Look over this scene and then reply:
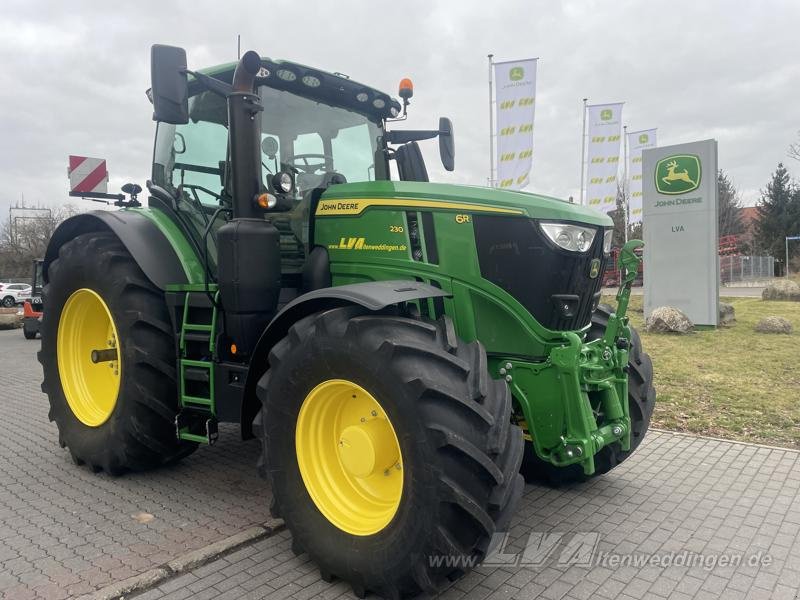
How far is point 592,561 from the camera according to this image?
125 inches

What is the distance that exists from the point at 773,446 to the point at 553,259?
338 cm

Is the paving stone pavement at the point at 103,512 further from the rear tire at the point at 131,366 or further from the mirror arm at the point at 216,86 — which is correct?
the mirror arm at the point at 216,86

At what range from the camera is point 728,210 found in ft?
159

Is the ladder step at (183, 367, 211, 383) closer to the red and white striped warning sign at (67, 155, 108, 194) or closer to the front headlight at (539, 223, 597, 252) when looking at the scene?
the front headlight at (539, 223, 597, 252)

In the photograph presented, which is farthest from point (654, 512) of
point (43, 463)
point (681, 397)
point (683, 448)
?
point (43, 463)

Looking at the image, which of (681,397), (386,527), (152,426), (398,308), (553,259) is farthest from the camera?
(681,397)

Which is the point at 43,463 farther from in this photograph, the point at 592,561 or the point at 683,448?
the point at 683,448

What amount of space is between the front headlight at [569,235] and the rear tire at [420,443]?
2.75ft

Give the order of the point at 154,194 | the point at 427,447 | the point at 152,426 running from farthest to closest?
the point at 154,194 → the point at 152,426 → the point at 427,447

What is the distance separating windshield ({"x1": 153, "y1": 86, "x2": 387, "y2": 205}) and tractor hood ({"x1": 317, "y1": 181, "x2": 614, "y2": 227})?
0.70m

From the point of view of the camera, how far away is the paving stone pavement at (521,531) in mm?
2949

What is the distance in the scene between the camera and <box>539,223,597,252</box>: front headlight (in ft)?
10.7

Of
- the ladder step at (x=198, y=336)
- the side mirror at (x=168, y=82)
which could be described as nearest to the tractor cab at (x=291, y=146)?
the side mirror at (x=168, y=82)

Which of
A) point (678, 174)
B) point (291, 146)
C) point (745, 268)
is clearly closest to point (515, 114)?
point (678, 174)
